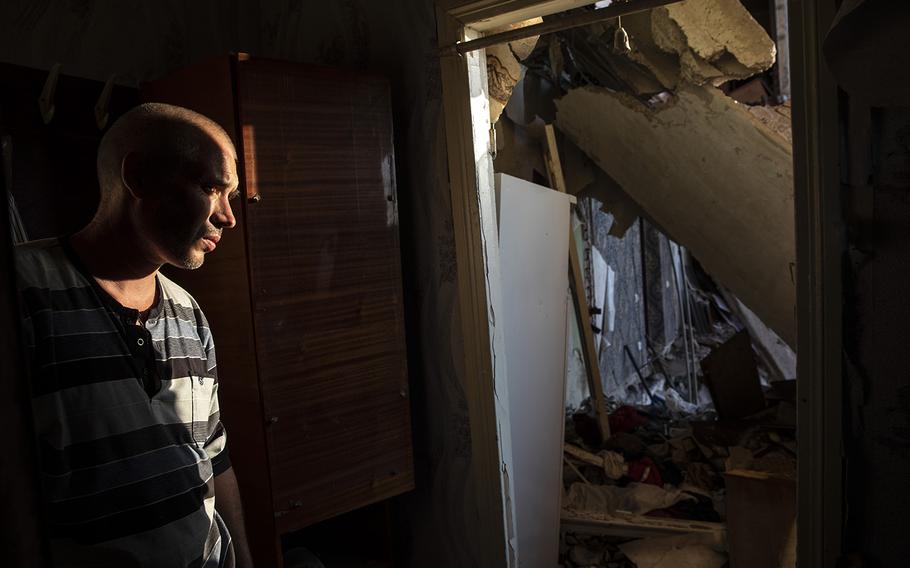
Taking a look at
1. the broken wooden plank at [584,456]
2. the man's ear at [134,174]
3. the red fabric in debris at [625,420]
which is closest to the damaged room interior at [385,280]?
the man's ear at [134,174]

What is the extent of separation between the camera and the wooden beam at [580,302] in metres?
3.51

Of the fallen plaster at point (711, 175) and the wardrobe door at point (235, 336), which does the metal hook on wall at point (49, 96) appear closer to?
the wardrobe door at point (235, 336)

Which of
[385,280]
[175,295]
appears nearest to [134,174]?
[175,295]

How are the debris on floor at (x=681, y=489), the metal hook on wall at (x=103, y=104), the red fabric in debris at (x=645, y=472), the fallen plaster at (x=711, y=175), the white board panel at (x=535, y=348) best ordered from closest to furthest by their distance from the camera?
the metal hook on wall at (x=103, y=104) → the white board panel at (x=535, y=348) → the debris on floor at (x=681, y=489) → the fallen plaster at (x=711, y=175) → the red fabric in debris at (x=645, y=472)

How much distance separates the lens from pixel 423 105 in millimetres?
1858

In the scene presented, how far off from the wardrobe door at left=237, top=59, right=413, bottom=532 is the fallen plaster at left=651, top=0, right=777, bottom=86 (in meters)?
1.66

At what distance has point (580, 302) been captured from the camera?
3672 mm

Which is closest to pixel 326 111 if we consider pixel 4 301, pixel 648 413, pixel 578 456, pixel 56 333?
pixel 56 333

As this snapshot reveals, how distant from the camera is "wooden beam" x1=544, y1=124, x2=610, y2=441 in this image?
3.51m

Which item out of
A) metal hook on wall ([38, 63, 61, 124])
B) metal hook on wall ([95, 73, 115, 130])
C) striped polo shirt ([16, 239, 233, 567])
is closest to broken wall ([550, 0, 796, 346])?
metal hook on wall ([95, 73, 115, 130])

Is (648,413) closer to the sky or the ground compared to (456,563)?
closer to the ground

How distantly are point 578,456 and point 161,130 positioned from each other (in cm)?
302

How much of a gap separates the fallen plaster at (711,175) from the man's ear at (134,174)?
2608 millimetres

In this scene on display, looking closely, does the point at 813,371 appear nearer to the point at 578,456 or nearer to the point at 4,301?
the point at 4,301
